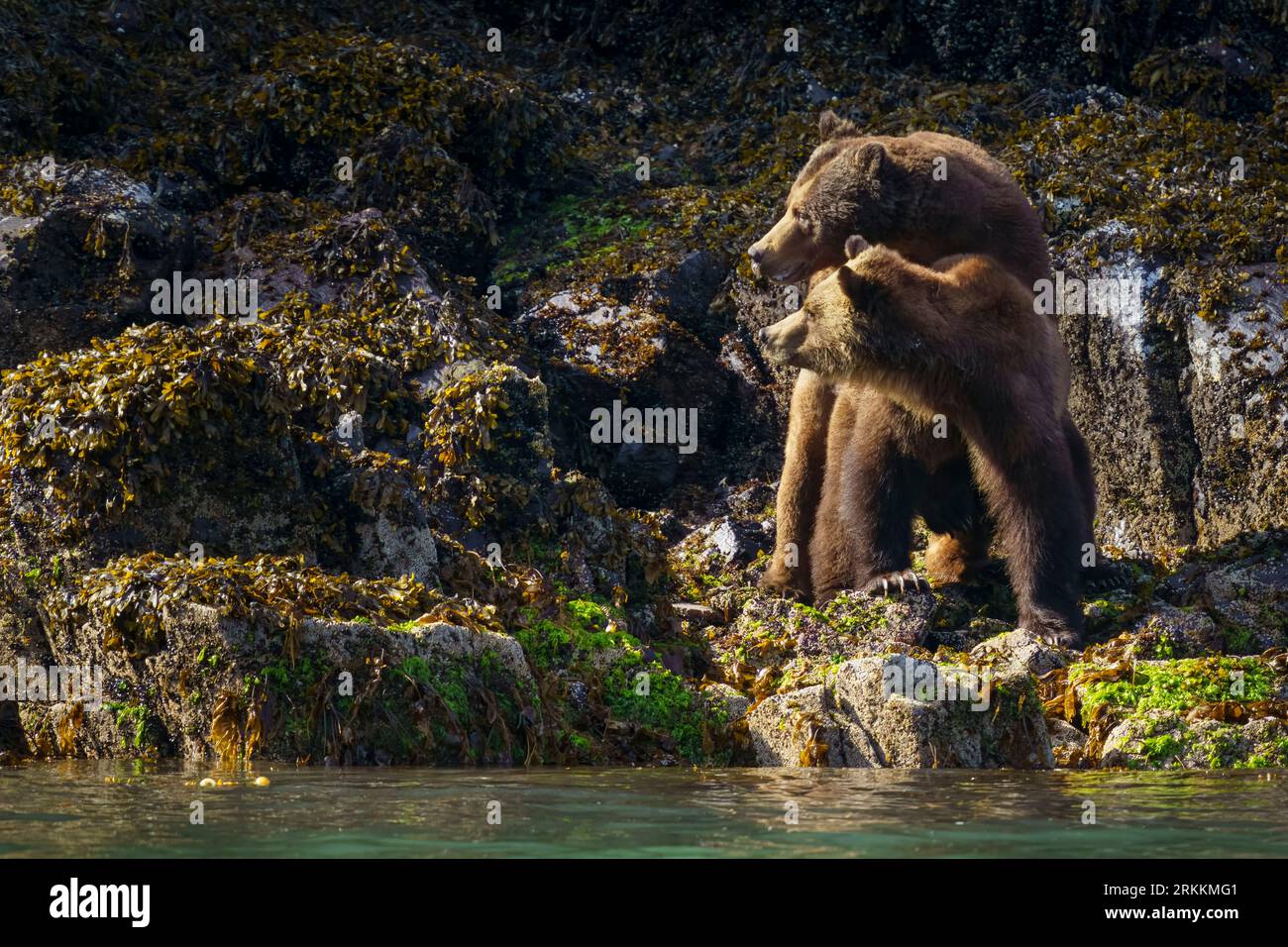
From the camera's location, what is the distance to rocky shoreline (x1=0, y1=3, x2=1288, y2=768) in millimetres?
6395

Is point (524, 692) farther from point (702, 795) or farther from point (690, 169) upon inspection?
point (690, 169)

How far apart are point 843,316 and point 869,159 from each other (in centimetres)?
107

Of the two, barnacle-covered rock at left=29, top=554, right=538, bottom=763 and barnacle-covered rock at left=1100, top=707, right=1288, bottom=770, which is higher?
barnacle-covered rock at left=29, top=554, right=538, bottom=763

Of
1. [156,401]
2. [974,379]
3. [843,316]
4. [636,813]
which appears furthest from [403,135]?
[636,813]

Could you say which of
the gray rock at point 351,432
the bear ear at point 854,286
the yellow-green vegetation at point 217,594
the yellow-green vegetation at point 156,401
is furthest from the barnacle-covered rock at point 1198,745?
the yellow-green vegetation at point 156,401

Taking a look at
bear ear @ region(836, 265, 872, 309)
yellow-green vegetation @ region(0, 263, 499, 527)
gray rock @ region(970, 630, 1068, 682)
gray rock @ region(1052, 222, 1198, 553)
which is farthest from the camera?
gray rock @ region(1052, 222, 1198, 553)

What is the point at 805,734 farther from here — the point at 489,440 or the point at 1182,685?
the point at 489,440

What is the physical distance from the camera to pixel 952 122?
11.6 metres

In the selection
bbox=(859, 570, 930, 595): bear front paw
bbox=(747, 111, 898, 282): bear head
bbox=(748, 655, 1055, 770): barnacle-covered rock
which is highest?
bbox=(747, 111, 898, 282): bear head

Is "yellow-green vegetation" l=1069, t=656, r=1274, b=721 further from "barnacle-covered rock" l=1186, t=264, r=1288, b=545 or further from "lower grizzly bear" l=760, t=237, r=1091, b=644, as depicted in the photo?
"barnacle-covered rock" l=1186, t=264, r=1288, b=545

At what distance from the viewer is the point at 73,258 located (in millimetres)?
9430

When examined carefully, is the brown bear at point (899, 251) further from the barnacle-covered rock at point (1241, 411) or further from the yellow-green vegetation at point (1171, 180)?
the yellow-green vegetation at point (1171, 180)

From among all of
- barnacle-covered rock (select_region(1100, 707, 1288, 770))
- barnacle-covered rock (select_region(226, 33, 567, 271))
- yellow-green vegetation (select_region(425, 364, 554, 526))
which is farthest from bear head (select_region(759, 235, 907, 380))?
barnacle-covered rock (select_region(226, 33, 567, 271))

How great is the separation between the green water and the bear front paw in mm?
2072
